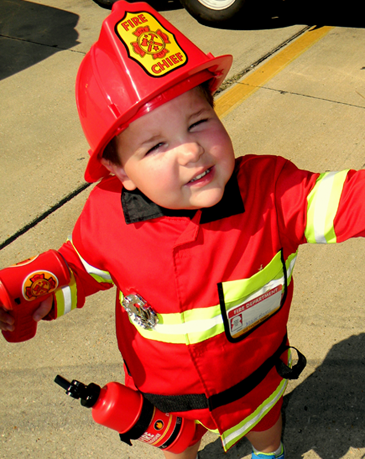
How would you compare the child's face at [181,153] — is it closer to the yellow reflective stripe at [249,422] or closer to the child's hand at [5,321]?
the child's hand at [5,321]

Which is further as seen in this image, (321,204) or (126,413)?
(126,413)

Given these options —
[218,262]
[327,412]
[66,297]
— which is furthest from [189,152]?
[327,412]

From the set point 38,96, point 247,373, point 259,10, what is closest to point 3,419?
A: point 247,373

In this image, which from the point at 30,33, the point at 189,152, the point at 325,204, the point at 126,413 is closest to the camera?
the point at 189,152

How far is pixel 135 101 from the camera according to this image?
1270 mm

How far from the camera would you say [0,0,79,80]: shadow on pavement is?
5.29 m

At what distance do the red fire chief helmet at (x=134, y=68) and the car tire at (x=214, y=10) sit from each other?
4.08m

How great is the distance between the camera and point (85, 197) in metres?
3.50

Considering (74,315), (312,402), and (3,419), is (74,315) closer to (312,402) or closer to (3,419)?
(3,419)

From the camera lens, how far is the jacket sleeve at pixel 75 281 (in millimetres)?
1663

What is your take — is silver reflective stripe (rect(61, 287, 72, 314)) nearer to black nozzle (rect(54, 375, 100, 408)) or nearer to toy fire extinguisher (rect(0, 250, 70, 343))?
toy fire extinguisher (rect(0, 250, 70, 343))

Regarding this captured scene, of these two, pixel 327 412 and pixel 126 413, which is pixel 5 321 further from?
pixel 327 412

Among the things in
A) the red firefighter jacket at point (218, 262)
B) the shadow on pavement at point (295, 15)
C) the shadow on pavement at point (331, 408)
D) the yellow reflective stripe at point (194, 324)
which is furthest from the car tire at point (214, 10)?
the yellow reflective stripe at point (194, 324)

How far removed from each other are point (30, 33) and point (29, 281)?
5.00 meters
